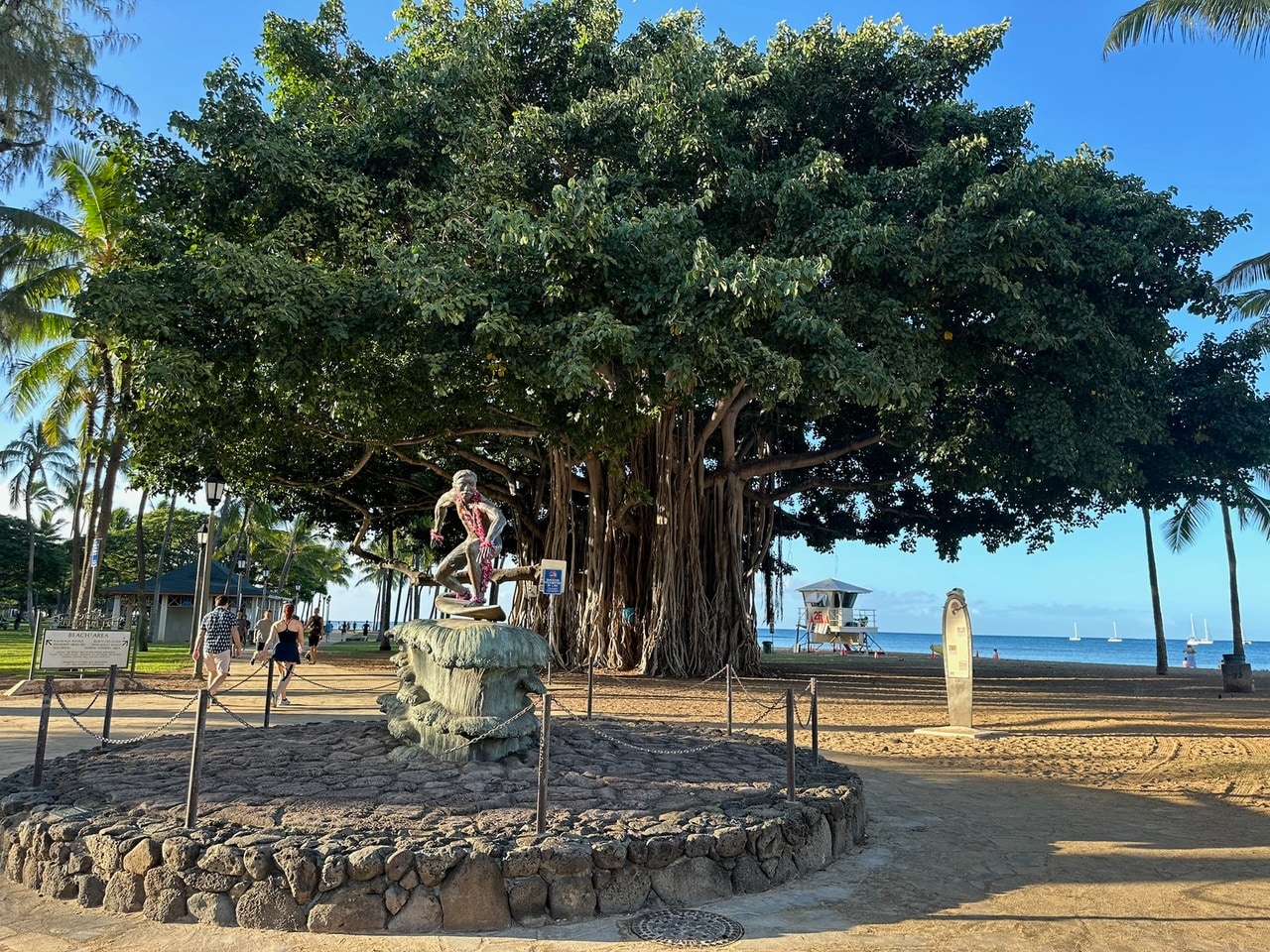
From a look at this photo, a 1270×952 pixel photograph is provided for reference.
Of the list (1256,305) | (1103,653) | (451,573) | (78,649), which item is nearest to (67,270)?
(78,649)

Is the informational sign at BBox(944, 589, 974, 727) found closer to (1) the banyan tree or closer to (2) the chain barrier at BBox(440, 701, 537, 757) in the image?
(1) the banyan tree

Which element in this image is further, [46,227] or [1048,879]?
[46,227]

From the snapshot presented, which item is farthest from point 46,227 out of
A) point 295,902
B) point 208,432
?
point 295,902

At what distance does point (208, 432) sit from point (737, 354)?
28.9 ft

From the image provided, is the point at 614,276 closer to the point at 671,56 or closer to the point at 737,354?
the point at 737,354

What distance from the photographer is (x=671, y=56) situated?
12.3 meters

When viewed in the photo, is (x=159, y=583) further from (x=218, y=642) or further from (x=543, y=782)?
(x=543, y=782)

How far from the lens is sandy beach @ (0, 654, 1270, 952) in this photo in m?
4.03

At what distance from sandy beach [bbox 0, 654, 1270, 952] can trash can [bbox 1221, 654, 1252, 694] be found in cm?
524

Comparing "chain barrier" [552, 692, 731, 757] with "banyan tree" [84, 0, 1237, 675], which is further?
"banyan tree" [84, 0, 1237, 675]

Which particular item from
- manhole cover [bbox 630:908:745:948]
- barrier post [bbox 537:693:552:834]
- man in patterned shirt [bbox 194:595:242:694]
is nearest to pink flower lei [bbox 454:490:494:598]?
barrier post [bbox 537:693:552:834]

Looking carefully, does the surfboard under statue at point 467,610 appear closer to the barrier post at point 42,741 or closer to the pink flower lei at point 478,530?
the pink flower lei at point 478,530

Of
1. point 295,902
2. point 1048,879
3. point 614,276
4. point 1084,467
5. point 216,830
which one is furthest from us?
point 1084,467

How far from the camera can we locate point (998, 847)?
225 inches
